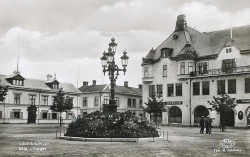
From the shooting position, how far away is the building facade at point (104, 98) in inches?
2462

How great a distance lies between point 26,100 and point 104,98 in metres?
14.8

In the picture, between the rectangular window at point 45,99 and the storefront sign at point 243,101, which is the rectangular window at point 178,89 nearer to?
the storefront sign at point 243,101

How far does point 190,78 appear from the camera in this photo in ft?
140

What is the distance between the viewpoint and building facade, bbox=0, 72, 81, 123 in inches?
2021

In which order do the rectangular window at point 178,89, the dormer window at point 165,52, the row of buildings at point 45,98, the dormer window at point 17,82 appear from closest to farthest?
the rectangular window at point 178,89 < the dormer window at point 165,52 < the row of buildings at point 45,98 < the dormer window at point 17,82

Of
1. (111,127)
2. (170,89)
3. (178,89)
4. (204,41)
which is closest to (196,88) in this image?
(178,89)

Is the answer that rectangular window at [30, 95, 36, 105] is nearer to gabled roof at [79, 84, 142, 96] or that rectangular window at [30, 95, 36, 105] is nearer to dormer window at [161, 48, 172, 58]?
gabled roof at [79, 84, 142, 96]

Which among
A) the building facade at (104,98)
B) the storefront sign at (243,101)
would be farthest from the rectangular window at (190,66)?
the building facade at (104,98)

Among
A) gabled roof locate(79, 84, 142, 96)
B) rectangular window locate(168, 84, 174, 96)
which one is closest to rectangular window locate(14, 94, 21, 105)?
gabled roof locate(79, 84, 142, 96)

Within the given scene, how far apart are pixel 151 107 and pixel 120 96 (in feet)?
83.1

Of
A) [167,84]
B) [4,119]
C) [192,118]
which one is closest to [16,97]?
[4,119]

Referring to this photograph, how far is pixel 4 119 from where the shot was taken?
4984cm

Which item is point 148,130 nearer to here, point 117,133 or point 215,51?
point 117,133

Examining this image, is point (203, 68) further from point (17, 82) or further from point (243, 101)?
point (17, 82)
